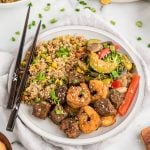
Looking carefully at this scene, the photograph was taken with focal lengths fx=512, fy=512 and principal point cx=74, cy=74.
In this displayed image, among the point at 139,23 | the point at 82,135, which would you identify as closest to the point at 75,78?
the point at 82,135

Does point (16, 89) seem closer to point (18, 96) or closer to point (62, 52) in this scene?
point (18, 96)

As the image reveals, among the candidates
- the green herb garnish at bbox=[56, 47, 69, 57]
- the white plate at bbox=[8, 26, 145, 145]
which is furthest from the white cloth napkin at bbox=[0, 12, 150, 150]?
the green herb garnish at bbox=[56, 47, 69, 57]

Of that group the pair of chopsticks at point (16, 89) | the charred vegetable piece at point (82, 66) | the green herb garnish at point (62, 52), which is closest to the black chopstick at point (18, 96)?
the pair of chopsticks at point (16, 89)

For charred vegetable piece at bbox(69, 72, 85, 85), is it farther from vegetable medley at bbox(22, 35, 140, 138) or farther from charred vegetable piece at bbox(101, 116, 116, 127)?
charred vegetable piece at bbox(101, 116, 116, 127)

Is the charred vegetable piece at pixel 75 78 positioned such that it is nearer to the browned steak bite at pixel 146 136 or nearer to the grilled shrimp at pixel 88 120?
the grilled shrimp at pixel 88 120

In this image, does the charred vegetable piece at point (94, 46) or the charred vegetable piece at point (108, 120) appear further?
the charred vegetable piece at point (94, 46)

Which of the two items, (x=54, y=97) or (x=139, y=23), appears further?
(x=139, y=23)

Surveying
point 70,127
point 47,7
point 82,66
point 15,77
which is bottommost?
point 70,127
